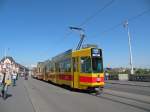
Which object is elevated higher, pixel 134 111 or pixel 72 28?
pixel 72 28

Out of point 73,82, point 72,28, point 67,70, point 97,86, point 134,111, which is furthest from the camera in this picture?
point 72,28

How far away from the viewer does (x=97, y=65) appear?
20391mm

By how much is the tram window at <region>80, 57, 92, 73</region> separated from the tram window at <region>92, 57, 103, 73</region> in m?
0.29

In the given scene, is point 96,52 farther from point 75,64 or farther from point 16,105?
point 16,105

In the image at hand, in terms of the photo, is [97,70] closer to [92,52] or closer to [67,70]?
[92,52]

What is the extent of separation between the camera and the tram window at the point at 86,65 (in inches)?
800

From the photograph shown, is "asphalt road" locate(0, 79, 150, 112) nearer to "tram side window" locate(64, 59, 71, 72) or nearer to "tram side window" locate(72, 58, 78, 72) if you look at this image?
"tram side window" locate(72, 58, 78, 72)

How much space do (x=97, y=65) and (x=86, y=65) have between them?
0.77 m

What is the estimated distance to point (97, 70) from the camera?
20.2 m

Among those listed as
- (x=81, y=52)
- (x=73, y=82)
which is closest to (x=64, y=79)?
(x=73, y=82)

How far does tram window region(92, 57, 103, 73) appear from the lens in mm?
20203

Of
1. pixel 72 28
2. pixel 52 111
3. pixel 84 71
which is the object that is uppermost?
pixel 72 28

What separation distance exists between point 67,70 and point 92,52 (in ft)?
15.3

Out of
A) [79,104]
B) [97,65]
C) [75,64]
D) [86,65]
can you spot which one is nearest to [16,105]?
[79,104]
